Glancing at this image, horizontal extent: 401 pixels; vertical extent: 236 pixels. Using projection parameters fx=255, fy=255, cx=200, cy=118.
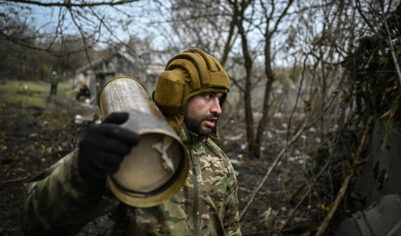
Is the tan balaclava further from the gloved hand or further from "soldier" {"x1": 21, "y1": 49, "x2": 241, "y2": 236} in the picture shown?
the gloved hand

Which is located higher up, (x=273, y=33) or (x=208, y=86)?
(x=273, y=33)

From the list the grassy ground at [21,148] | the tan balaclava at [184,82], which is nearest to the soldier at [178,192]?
the tan balaclava at [184,82]

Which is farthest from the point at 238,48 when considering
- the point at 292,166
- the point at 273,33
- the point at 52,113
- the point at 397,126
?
the point at 52,113

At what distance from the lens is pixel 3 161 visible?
5.79 metres

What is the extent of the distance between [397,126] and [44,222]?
312 centimetres

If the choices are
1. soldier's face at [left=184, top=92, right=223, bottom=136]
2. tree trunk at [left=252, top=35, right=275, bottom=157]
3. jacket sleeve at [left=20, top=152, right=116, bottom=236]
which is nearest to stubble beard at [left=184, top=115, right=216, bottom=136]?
soldier's face at [left=184, top=92, right=223, bottom=136]

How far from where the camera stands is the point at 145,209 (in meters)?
1.35

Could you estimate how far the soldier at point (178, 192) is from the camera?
864 millimetres

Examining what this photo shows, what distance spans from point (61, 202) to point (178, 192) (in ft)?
2.08

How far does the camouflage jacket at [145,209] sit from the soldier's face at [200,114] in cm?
7

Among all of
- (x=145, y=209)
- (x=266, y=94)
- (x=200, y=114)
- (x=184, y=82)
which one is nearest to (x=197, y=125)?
(x=200, y=114)

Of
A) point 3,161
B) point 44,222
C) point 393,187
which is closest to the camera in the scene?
point 44,222

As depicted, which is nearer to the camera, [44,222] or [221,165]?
[44,222]

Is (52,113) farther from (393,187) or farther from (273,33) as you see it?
(393,187)
